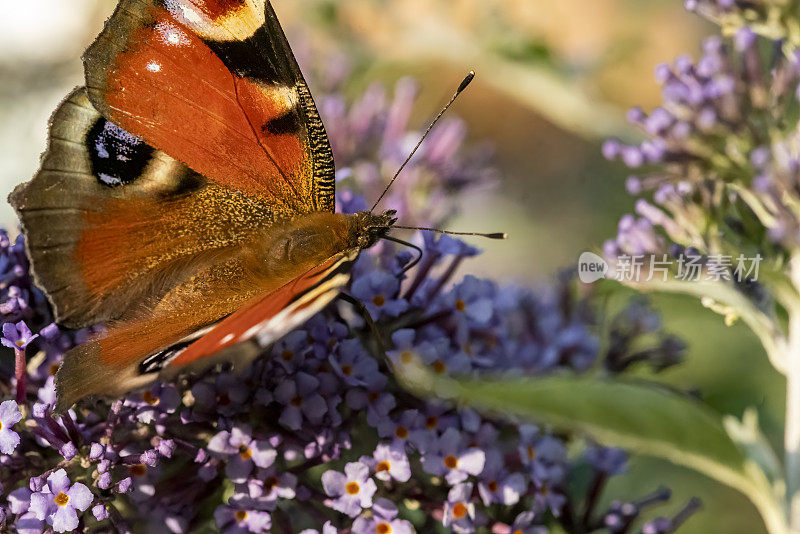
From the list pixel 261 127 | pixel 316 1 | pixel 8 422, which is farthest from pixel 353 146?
pixel 8 422

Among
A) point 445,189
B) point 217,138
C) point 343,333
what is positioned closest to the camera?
point 343,333

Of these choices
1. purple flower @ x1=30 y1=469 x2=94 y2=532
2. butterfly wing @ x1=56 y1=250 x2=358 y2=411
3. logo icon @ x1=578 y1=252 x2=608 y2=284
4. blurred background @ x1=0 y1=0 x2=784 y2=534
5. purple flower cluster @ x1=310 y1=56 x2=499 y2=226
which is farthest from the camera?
blurred background @ x1=0 y1=0 x2=784 y2=534

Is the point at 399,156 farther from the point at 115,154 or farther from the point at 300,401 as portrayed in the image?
the point at 300,401

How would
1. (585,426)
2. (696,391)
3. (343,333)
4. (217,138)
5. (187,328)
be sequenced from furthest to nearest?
(696,391)
(217,138)
(343,333)
(187,328)
(585,426)

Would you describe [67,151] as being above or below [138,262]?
above

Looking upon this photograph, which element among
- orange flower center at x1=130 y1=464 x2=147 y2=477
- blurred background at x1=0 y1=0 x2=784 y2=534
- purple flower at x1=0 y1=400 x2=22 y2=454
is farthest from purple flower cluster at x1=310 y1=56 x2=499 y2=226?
purple flower at x1=0 y1=400 x2=22 y2=454

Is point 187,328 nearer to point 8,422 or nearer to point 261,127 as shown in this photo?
point 8,422

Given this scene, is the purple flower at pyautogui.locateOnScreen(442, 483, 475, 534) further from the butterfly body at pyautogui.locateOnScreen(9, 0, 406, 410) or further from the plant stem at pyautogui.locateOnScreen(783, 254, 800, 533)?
the plant stem at pyautogui.locateOnScreen(783, 254, 800, 533)
